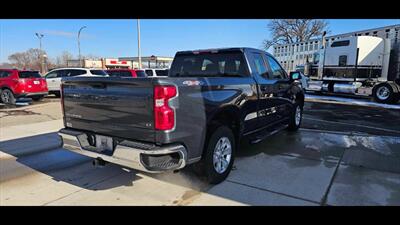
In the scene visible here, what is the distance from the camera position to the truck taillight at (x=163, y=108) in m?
3.35

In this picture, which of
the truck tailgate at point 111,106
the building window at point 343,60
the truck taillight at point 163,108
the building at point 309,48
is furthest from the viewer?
the building window at point 343,60

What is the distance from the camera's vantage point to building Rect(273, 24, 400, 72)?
1585cm

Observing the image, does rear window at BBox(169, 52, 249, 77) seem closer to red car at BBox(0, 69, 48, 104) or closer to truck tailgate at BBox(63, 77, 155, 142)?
truck tailgate at BBox(63, 77, 155, 142)

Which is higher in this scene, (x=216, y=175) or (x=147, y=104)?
(x=147, y=104)

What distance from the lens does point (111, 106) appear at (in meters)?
3.76

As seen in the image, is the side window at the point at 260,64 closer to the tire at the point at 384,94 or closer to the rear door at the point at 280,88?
the rear door at the point at 280,88

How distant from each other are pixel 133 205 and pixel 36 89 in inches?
512

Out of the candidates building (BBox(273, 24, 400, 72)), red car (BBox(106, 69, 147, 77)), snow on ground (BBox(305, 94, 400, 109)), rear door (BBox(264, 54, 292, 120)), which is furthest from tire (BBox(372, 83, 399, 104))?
red car (BBox(106, 69, 147, 77))

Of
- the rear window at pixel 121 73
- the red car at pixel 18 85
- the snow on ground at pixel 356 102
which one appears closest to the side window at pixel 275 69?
the snow on ground at pixel 356 102

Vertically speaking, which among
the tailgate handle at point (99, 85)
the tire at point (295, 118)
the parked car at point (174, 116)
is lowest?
the tire at point (295, 118)
